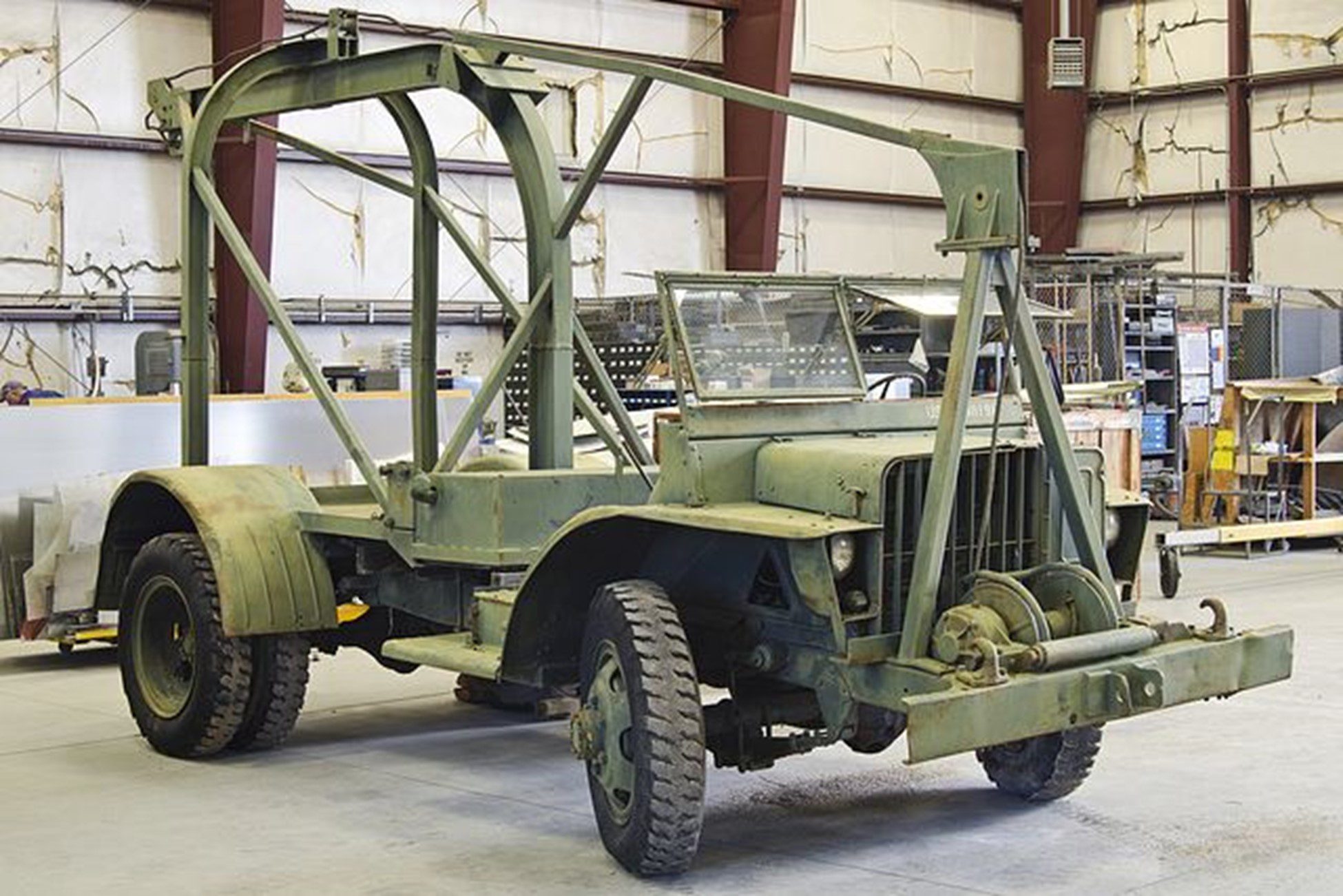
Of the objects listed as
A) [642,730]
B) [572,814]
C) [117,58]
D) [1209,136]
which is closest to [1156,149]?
[1209,136]

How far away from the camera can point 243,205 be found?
1603cm

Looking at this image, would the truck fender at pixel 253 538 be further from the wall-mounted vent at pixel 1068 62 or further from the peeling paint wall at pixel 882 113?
the peeling paint wall at pixel 882 113

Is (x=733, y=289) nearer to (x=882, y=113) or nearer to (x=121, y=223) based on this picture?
(x=121, y=223)

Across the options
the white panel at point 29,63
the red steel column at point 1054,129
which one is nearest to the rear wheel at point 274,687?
the white panel at point 29,63

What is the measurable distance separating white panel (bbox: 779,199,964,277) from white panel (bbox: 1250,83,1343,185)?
150 inches

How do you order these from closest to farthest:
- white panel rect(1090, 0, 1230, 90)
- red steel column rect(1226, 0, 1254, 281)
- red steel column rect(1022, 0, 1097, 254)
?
red steel column rect(1226, 0, 1254, 281), white panel rect(1090, 0, 1230, 90), red steel column rect(1022, 0, 1097, 254)

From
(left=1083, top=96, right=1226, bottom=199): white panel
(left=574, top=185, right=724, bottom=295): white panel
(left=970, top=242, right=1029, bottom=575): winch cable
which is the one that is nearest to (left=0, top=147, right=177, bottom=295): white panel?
(left=574, top=185, right=724, bottom=295): white panel

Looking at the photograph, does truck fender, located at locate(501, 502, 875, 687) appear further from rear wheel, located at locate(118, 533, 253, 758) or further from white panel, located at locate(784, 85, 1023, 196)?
white panel, located at locate(784, 85, 1023, 196)

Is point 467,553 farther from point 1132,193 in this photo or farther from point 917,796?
point 1132,193

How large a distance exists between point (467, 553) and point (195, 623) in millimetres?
1265

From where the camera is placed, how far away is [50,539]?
33.5 feet

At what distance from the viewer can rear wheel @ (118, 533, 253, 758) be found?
7.50m

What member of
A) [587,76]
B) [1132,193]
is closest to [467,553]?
[587,76]

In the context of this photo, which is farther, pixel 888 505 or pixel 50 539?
pixel 50 539
